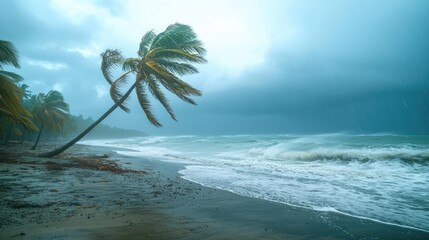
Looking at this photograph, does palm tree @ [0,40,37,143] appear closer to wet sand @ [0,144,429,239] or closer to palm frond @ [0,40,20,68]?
palm frond @ [0,40,20,68]

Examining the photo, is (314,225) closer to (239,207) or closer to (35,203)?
(239,207)

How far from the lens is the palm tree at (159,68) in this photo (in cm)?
1102

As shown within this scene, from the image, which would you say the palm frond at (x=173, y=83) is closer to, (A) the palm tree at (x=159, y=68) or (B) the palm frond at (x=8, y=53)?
(A) the palm tree at (x=159, y=68)

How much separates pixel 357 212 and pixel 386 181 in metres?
4.85

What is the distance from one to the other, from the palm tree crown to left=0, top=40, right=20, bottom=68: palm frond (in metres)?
3.34

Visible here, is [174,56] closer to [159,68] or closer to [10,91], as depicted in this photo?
[159,68]

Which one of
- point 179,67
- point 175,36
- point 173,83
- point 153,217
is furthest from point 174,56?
point 153,217

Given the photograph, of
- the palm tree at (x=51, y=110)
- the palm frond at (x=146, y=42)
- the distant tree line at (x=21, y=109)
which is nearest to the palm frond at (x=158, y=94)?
the palm frond at (x=146, y=42)

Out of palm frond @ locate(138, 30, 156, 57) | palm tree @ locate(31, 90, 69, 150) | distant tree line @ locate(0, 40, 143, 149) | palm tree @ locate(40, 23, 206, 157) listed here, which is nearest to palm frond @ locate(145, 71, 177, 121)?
palm tree @ locate(40, 23, 206, 157)

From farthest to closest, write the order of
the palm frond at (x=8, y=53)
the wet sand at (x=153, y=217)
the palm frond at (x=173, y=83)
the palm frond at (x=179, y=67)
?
the palm frond at (x=179, y=67), the palm frond at (x=173, y=83), the palm frond at (x=8, y=53), the wet sand at (x=153, y=217)

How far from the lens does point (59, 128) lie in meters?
28.1

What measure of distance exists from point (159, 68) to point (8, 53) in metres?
5.40

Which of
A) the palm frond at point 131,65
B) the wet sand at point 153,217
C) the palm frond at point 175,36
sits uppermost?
the palm frond at point 175,36

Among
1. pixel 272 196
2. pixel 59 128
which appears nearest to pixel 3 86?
pixel 272 196
